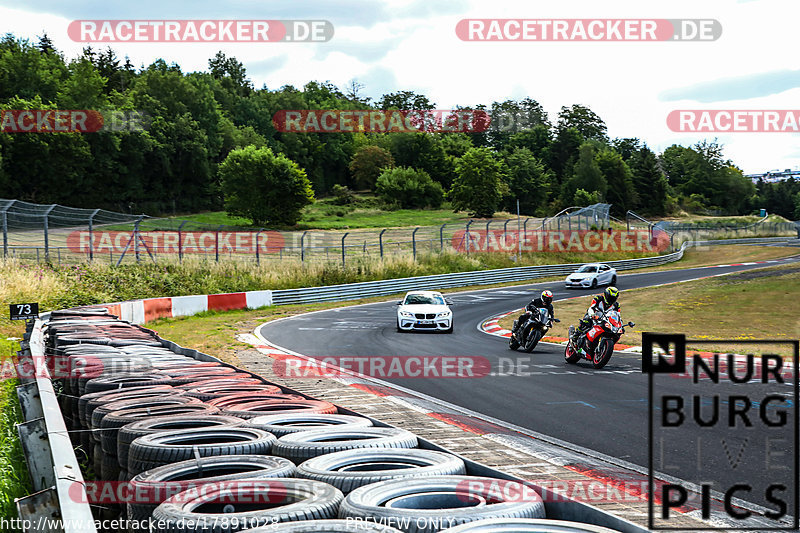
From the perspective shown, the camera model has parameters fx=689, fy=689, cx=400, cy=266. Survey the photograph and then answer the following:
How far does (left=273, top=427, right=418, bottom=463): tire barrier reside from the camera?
470cm

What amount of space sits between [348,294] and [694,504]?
29.1m

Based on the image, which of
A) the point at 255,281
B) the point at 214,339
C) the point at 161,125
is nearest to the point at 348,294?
the point at 255,281

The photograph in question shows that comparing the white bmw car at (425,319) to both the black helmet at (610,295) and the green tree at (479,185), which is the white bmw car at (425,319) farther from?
the green tree at (479,185)

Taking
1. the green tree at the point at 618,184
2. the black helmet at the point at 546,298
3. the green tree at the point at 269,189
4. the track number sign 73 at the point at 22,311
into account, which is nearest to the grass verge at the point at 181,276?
the track number sign 73 at the point at 22,311

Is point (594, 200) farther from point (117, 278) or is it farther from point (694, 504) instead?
point (694, 504)

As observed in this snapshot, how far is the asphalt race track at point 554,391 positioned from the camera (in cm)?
689

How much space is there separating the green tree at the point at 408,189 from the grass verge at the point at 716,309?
74195mm

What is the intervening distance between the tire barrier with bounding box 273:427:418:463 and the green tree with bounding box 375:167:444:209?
101 m

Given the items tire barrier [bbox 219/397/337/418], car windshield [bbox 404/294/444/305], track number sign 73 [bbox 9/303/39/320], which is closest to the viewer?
tire barrier [bbox 219/397/337/418]

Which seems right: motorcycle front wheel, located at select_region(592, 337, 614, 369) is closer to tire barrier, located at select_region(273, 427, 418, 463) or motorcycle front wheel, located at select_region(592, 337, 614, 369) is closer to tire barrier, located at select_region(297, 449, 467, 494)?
tire barrier, located at select_region(273, 427, 418, 463)

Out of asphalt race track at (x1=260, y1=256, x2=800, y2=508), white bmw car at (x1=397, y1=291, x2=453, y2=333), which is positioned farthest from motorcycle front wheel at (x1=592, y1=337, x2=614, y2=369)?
white bmw car at (x1=397, y1=291, x2=453, y2=333)

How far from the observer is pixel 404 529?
324 centimetres

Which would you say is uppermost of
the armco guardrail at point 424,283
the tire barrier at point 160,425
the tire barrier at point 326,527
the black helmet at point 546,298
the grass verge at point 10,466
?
the tire barrier at point 326,527

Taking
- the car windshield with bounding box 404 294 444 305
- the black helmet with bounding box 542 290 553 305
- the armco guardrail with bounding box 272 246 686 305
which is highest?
the black helmet with bounding box 542 290 553 305
